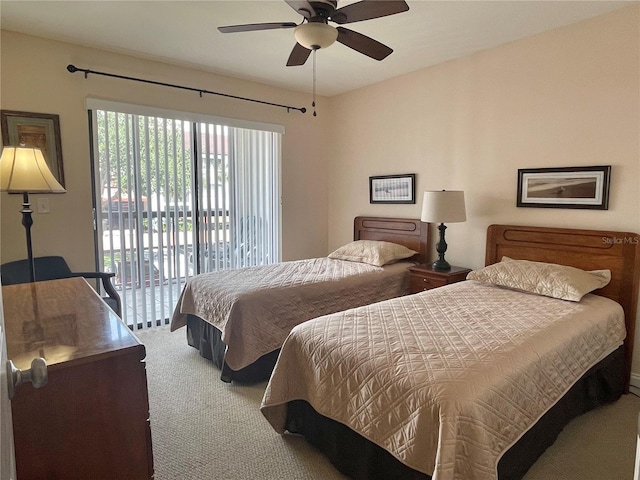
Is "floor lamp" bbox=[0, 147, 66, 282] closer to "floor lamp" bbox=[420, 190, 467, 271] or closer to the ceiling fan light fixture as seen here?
the ceiling fan light fixture

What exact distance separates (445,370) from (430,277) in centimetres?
185

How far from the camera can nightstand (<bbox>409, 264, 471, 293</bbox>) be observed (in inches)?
126

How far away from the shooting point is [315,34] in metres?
1.92

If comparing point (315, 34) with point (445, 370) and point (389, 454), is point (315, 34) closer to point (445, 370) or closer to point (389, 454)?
point (445, 370)

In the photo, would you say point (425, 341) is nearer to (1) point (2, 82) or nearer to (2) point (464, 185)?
(2) point (464, 185)

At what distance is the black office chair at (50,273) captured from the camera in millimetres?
2757

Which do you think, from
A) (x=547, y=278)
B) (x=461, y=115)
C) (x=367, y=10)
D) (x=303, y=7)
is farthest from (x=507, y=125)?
(x=303, y=7)

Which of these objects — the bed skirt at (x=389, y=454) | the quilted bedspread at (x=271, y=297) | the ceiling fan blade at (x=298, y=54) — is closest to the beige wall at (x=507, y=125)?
the bed skirt at (x=389, y=454)

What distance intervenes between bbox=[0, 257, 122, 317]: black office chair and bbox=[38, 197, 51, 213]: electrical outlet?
15.1 inches

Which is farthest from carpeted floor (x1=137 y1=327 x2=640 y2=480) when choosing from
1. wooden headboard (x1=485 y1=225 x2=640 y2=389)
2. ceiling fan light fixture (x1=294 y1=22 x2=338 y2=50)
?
ceiling fan light fixture (x1=294 y1=22 x2=338 y2=50)

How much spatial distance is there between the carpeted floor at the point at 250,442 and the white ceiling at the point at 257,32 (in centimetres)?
255

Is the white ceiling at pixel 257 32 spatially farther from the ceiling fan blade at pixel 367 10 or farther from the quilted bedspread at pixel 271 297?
the quilted bedspread at pixel 271 297

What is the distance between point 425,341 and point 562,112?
2214mm

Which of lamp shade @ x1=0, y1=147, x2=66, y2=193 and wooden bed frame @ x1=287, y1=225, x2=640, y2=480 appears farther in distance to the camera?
lamp shade @ x1=0, y1=147, x2=66, y2=193
